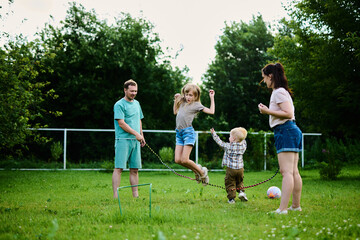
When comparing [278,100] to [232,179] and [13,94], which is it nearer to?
[232,179]

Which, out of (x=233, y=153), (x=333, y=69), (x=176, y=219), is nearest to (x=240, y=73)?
(x=333, y=69)

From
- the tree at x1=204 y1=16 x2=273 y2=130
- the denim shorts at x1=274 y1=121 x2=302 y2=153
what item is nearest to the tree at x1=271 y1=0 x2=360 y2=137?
the denim shorts at x1=274 y1=121 x2=302 y2=153

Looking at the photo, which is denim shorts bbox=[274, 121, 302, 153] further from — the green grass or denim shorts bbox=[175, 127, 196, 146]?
denim shorts bbox=[175, 127, 196, 146]

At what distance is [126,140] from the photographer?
623 centimetres

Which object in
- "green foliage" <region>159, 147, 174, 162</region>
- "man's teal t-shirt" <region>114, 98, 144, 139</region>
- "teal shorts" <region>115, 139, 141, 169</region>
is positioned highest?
"man's teal t-shirt" <region>114, 98, 144, 139</region>

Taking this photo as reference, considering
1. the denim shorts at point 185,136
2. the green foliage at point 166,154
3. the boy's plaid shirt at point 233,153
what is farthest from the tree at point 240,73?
the boy's plaid shirt at point 233,153

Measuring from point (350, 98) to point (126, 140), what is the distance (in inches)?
237

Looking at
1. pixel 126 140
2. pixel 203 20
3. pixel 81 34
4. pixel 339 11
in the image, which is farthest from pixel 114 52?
pixel 126 140

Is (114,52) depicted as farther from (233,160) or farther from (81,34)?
(233,160)

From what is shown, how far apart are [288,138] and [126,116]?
2877 millimetres

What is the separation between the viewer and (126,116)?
6301 millimetres

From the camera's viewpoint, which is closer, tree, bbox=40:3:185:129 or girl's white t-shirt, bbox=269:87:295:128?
girl's white t-shirt, bbox=269:87:295:128

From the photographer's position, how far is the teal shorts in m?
6.14

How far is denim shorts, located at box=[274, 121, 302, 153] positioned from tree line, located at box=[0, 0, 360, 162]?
3.25 m
